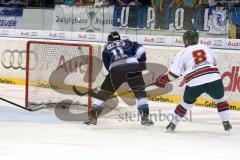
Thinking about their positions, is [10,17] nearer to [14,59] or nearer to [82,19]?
[14,59]

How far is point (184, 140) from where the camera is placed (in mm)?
7277

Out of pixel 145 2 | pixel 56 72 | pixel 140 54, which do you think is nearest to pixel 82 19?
pixel 145 2

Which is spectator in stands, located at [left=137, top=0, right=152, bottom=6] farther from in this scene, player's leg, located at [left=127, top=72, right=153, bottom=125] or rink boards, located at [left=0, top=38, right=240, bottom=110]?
player's leg, located at [left=127, top=72, right=153, bottom=125]

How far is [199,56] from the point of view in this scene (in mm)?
7473

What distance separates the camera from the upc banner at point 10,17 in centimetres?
1464

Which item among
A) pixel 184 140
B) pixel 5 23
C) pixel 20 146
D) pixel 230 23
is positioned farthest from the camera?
pixel 5 23

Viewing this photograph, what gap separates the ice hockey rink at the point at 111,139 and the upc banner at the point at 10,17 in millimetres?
5435

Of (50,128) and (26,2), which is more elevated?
(26,2)

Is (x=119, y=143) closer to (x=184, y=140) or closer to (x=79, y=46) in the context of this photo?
(x=184, y=140)

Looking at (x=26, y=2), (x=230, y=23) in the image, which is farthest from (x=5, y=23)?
(x=230, y=23)

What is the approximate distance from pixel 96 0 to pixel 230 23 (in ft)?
11.8


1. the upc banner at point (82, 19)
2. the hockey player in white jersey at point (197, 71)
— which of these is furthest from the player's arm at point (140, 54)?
the upc banner at point (82, 19)

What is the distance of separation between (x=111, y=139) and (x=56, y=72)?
3283 millimetres

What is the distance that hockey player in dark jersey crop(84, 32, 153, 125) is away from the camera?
26.6 ft
